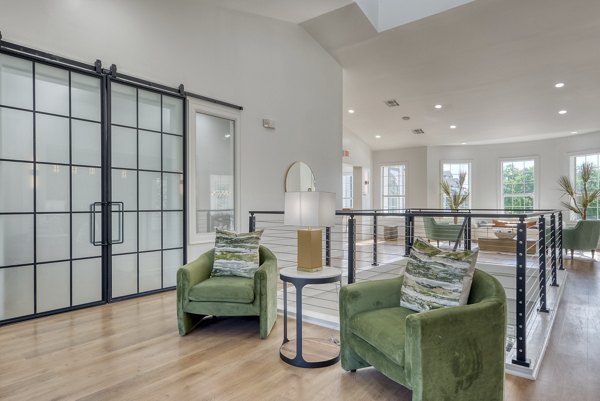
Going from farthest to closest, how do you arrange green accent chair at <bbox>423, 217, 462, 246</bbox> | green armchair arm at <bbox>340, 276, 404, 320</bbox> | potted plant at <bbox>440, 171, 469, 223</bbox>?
1. potted plant at <bbox>440, 171, 469, 223</bbox>
2. green accent chair at <bbox>423, 217, 462, 246</bbox>
3. green armchair arm at <bbox>340, 276, 404, 320</bbox>

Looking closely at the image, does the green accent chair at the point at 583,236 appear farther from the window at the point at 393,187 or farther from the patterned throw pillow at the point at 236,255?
the patterned throw pillow at the point at 236,255

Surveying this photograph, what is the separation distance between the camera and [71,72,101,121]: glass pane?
11.9 feet

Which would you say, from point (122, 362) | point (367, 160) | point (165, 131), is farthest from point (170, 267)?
point (367, 160)

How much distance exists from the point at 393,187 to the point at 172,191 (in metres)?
8.35

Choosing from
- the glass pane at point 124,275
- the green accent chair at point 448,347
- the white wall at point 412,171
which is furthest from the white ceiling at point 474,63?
the green accent chair at point 448,347

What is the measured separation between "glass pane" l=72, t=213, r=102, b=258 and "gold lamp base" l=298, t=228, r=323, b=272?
234cm

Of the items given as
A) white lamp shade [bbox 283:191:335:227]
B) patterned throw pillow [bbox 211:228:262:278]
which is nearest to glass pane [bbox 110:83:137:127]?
patterned throw pillow [bbox 211:228:262:278]

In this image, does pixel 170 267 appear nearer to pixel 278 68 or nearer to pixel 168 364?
pixel 168 364

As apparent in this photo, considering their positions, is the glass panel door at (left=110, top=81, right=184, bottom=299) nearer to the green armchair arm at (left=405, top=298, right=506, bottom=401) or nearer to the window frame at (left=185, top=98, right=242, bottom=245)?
the window frame at (left=185, top=98, right=242, bottom=245)

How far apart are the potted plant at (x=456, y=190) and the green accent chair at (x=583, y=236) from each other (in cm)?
344

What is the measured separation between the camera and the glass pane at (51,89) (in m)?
3.40

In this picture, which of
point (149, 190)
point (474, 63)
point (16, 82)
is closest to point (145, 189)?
point (149, 190)

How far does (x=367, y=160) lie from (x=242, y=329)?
901cm

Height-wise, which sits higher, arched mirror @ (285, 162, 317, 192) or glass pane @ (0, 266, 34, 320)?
arched mirror @ (285, 162, 317, 192)
